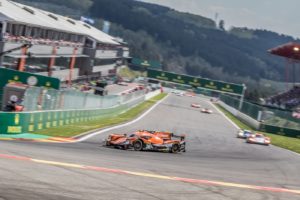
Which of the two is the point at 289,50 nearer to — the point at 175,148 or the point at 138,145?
the point at 175,148

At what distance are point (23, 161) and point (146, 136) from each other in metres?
9.78

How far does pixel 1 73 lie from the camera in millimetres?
32438

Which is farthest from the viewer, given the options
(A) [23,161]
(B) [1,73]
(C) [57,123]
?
(B) [1,73]

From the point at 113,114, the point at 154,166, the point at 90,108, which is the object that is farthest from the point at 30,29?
the point at 154,166

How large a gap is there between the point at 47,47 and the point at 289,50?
47.5 metres

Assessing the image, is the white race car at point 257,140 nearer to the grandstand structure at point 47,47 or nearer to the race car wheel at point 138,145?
the grandstand structure at point 47,47

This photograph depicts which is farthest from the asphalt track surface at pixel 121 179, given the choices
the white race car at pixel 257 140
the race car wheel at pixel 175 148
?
the white race car at pixel 257 140

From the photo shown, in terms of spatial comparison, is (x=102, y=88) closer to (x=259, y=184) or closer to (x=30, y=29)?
(x=30, y=29)

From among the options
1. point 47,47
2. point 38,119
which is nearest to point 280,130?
point 38,119

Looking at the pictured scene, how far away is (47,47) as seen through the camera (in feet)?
247

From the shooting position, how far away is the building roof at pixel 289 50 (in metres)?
102

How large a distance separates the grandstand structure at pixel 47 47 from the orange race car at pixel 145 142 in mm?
16746

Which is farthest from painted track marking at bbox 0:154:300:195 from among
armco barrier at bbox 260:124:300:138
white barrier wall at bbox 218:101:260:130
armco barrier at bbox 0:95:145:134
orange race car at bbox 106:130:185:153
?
white barrier wall at bbox 218:101:260:130

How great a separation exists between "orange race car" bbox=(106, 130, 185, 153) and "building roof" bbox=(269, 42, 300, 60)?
8300cm
